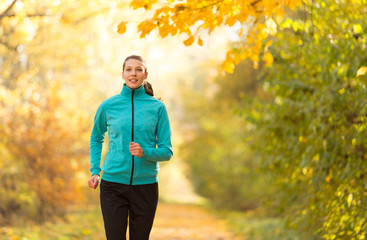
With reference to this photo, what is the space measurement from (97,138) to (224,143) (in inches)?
587

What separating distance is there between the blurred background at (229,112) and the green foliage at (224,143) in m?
0.07

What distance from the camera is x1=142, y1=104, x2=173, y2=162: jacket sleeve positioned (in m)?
3.26

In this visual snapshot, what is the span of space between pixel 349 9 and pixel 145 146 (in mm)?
3114

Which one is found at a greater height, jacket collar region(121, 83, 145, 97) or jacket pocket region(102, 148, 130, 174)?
jacket collar region(121, 83, 145, 97)

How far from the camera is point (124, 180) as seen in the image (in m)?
3.31

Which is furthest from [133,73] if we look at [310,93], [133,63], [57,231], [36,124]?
[36,124]

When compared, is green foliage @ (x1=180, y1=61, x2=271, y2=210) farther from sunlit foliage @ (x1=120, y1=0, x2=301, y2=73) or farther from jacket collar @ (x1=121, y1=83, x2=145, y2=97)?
jacket collar @ (x1=121, y1=83, x2=145, y2=97)

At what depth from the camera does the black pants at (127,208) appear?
3.31 meters

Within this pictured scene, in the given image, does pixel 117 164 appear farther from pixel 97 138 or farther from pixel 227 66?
pixel 227 66

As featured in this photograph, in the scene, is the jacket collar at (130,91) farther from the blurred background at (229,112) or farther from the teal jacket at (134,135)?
the blurred background at (229,112)

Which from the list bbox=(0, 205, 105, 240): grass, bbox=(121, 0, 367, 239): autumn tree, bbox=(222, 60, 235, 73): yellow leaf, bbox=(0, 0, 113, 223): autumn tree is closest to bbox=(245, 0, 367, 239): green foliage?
bbox=(121, 0, 367, 239): autumn tree

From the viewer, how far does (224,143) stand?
1827cm

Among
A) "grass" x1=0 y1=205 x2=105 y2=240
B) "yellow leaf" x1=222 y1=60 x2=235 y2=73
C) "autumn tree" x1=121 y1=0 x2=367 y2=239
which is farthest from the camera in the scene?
"grass" x1=0 y1=205 x2=105 y2=240

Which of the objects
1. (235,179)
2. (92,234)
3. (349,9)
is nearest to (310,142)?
(349,9)
